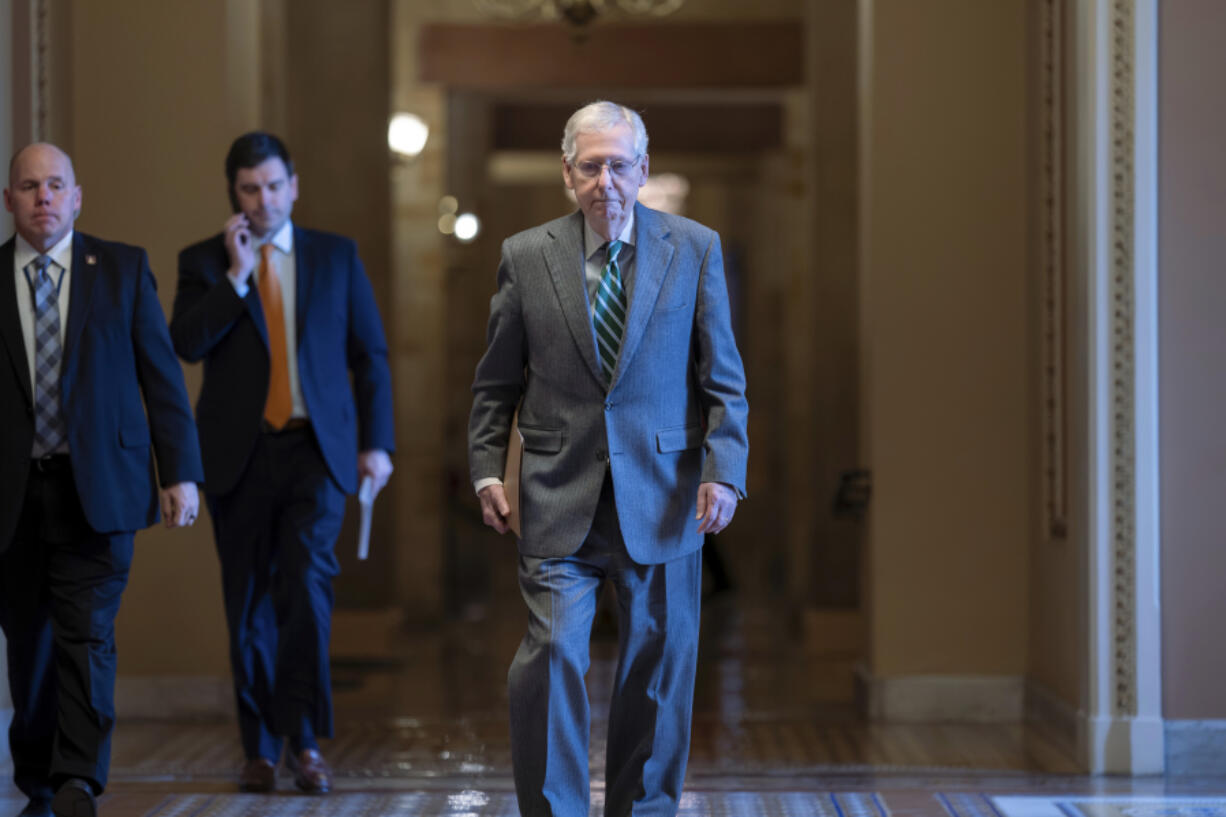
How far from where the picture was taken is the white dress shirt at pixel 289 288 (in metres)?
4.34

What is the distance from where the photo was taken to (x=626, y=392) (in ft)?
10.8

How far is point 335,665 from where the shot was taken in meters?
7.43

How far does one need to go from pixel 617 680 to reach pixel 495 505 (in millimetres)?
461

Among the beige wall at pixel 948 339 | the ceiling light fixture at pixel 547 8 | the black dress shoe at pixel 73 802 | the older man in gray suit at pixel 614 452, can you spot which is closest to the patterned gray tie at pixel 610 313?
the older man in gray suit at pixel 614 452

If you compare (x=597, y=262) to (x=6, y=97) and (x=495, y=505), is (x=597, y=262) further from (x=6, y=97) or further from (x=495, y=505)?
(x=6, y=97)

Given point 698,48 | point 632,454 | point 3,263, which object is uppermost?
Answer: point 698,48

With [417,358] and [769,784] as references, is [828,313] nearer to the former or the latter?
[417,358]

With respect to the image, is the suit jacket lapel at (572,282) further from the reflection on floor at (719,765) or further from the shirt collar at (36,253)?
the reflection on floor at (719,765)

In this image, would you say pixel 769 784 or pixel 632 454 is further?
pixel 769 784

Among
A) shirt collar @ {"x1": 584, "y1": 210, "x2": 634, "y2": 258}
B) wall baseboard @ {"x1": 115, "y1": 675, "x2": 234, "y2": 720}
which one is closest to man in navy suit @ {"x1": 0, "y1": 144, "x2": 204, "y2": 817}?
shirt collar @ {"x1": 584, "y1": 210, "x2": 634, "y2": 258}

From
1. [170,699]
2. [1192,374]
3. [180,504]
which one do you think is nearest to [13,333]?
[180,504]

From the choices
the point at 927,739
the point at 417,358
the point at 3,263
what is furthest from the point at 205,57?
the point at 417,358

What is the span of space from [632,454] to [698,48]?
295 inches

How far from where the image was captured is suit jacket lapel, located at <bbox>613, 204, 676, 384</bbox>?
327 centimetres
